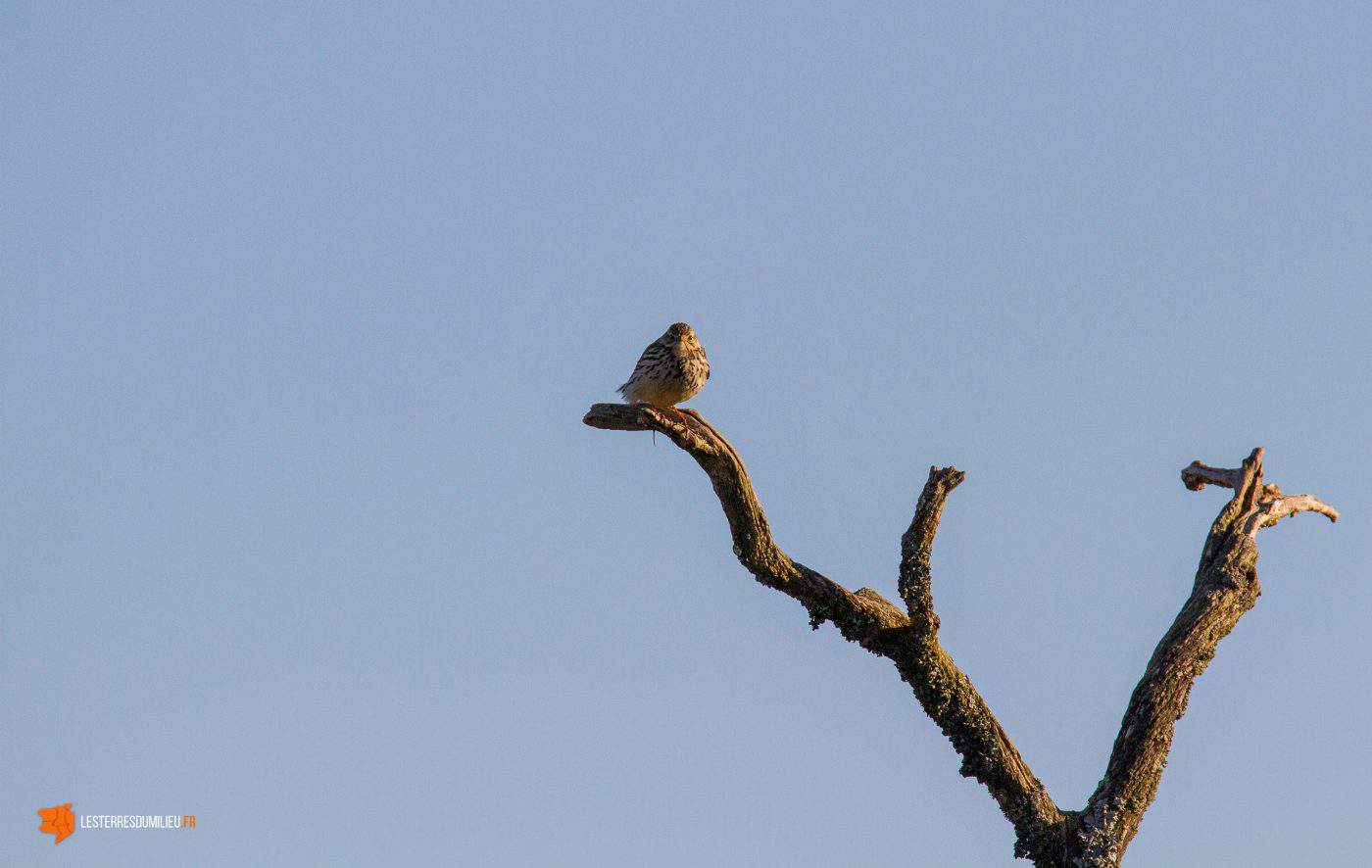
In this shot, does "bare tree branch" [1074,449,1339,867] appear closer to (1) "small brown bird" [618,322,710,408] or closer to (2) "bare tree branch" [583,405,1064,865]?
(2) "bare tree branch" [583,405,1064,865]

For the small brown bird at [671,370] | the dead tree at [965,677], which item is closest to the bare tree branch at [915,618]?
the dead tree at [965,677]

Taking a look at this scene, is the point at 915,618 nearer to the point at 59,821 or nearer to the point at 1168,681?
the point at 1168,681

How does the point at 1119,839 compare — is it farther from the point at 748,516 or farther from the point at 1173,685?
the point at 748,516

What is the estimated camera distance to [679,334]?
16.0 meters

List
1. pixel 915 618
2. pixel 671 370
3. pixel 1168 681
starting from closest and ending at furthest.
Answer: pixel 1168 681
pixel 915 618
pixel 671 370

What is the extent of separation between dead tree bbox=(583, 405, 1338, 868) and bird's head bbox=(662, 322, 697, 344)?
2630 mm

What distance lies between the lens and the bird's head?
15.9 metres

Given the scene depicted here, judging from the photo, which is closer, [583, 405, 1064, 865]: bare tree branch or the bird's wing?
[583, 405, 1064, 865]: bare tree branch

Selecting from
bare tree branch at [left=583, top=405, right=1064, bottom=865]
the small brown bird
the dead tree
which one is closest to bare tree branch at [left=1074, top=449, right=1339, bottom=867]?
the dead tree

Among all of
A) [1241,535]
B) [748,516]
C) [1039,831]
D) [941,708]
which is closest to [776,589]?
[748,516]

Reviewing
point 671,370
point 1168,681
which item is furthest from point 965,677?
point 671,370

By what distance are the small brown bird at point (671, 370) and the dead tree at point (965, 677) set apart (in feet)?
7.50

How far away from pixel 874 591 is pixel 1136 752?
2.28 m

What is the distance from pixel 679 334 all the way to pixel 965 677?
14.8 ft
